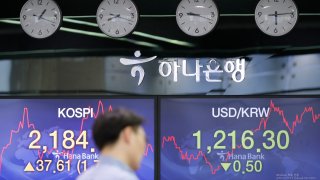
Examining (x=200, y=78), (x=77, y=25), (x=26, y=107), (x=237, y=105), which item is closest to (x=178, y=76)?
(x=200, y=78)

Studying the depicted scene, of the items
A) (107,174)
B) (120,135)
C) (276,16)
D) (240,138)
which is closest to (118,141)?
(120,135)

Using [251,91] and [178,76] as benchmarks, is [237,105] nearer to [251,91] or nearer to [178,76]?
[251,91]

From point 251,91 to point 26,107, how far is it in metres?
2.22

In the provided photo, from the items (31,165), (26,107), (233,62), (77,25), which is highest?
(77,25)

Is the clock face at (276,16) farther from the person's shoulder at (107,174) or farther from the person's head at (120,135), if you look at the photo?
the person's shoulder at (107,174)

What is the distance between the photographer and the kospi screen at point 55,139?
6184 millimetres

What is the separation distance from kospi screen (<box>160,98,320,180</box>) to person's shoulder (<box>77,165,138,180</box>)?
421 cm

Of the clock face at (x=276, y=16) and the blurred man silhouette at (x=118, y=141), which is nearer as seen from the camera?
the blurred man silhouette at (x=118, y=141)

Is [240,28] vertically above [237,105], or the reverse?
[240,28]

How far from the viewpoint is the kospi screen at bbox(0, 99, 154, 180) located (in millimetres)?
6184

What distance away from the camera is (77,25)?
634 centimetres

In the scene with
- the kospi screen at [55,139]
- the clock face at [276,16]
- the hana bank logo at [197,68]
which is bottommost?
the kospi screen at [55,139]

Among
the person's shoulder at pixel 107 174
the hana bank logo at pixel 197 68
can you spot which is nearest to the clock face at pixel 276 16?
the hana bank logo at pixel 197 68

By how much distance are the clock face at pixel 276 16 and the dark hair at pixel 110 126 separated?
4.36m
